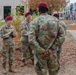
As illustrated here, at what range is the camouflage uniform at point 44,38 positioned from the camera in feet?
21.0

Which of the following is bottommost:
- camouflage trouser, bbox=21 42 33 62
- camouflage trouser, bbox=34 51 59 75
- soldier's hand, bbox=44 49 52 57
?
camouflage trouser, bbox=21 42 33 62

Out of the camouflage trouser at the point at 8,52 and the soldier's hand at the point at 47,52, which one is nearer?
the soldier's hand at the point at 47,52

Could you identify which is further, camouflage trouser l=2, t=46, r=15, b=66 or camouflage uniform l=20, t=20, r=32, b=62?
camouflage uniform l=20, t=20, r=32, b=62

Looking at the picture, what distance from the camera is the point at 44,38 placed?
254 inches

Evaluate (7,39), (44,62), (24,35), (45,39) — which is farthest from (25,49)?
(45,39)

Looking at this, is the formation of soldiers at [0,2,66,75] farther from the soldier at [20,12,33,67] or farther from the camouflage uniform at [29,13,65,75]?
the soldier at [20,12,33,67]

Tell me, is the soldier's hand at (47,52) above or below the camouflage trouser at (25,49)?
above

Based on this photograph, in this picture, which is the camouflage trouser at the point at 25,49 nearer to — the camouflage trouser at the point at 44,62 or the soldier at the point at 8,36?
the soldier at the point at 8,36

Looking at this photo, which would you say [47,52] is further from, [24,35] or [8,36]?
[24,35]

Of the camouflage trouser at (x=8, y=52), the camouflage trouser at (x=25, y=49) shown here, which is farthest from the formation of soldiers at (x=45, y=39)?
the camouflage trouser at (x=25, y=49)

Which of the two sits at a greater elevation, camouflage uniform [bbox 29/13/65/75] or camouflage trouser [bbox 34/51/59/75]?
camouflage uniform [bbox 29/13/65/75]

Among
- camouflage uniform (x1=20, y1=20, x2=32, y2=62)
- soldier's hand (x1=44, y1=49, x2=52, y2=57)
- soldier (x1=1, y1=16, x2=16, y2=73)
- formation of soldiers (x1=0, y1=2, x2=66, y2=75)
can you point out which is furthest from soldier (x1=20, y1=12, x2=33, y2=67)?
soldier's hand (x1=44, y1=49, x2=52, y2=57)

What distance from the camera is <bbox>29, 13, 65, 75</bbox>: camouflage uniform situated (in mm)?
6402

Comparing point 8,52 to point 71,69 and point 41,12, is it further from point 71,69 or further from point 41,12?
point 41,12
